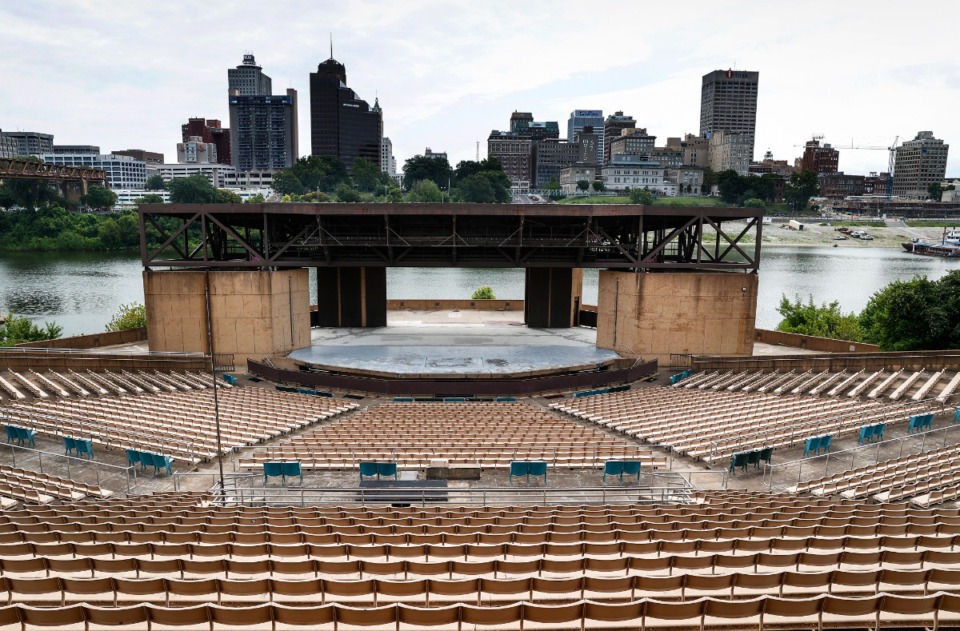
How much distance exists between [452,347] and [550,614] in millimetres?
24566

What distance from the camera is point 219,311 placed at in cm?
2808

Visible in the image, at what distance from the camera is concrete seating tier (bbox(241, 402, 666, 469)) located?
585 inches

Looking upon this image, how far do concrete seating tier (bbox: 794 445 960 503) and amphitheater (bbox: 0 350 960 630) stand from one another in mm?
82

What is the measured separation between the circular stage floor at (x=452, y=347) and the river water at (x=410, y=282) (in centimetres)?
2693

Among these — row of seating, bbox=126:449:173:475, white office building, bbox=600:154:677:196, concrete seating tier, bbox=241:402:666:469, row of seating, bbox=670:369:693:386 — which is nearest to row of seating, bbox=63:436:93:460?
row of seating, bbox=126:449:173:475

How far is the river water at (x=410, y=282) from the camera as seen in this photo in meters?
57.6

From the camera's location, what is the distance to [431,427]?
1814 cm

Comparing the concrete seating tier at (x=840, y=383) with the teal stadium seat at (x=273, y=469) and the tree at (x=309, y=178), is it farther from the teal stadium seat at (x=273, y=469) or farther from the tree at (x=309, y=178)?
the tree at (x=309, y=178)

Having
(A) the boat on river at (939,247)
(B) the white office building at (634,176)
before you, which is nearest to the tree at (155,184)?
(B) the white office building at (634,176)

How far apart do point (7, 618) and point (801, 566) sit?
31.3ft

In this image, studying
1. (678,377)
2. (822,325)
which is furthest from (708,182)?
(678,377)

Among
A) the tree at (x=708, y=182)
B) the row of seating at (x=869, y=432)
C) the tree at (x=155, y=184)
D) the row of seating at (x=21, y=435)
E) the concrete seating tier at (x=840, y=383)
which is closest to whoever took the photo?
the row of seating at (x=21, y=435)

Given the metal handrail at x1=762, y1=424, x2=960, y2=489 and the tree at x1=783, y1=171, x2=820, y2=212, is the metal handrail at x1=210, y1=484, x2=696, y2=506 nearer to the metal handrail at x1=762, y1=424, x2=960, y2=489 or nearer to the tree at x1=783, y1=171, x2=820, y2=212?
the metal handrail at x1=762, y1=424, x2=960, y2=489

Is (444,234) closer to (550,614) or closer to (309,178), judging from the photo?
(550,614)
